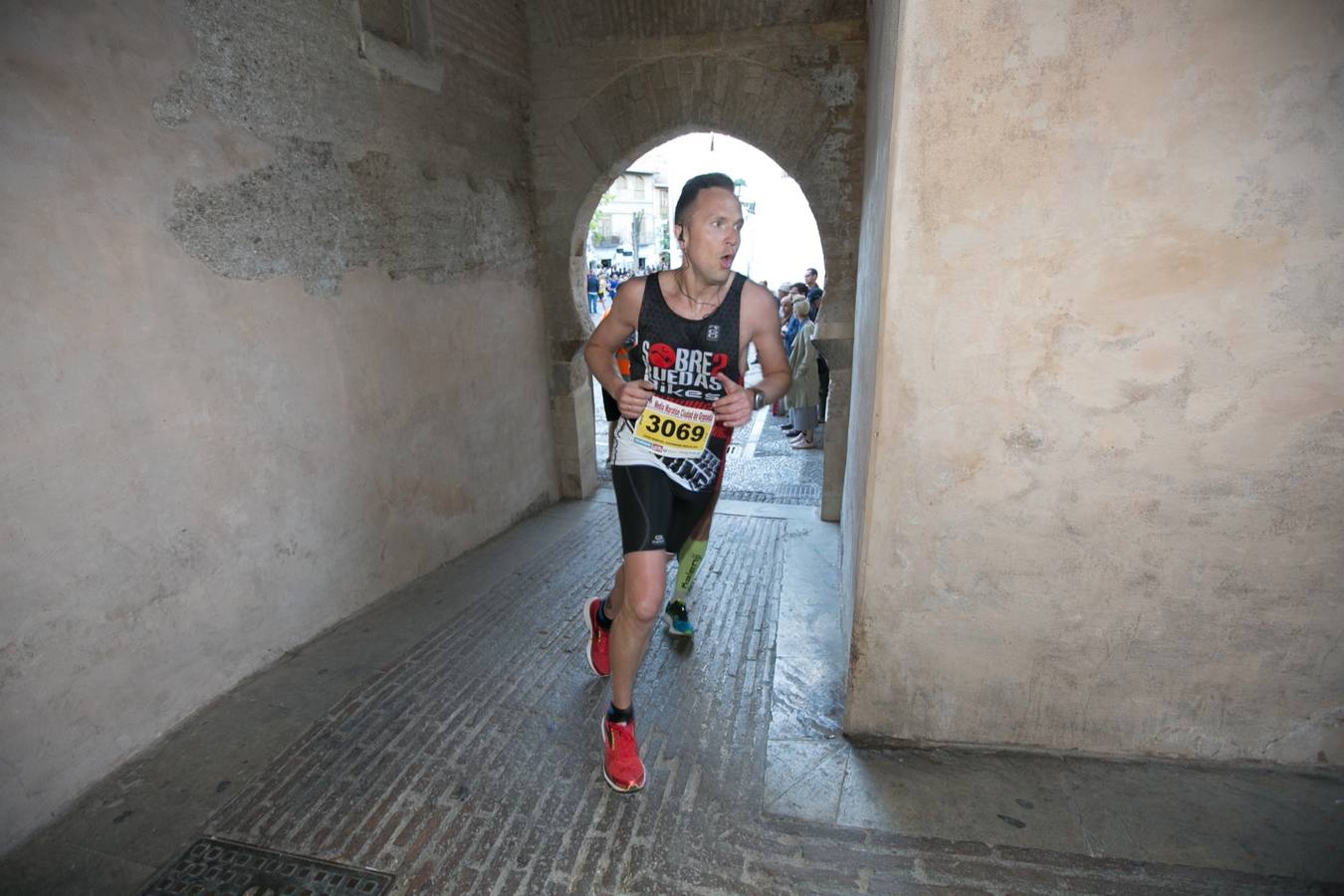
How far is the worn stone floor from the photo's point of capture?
6.44ft

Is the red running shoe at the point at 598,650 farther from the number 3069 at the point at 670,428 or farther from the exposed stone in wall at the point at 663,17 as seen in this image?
the exposed stone in wall at the point at 663,17

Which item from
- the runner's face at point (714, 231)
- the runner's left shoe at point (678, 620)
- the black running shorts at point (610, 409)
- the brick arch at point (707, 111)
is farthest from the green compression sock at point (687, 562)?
the brick arch at point (707, 111)

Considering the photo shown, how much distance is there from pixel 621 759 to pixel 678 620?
1086 mm

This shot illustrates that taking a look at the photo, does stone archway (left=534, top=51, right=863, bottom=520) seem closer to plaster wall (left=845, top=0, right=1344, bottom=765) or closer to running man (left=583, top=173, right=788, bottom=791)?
running man (left=583, top=173, right=788, bottom=791)

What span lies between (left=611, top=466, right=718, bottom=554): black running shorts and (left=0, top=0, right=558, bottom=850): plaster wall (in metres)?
1.81

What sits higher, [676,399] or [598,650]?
[676,399]

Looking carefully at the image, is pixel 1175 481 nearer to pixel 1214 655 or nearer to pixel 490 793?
pixel 1214 655

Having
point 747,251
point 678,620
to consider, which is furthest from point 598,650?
point 747,251

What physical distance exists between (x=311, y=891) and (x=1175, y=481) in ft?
9.48

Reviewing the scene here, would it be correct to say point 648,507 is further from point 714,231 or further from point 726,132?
point 726,132

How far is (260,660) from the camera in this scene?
3.08 metres

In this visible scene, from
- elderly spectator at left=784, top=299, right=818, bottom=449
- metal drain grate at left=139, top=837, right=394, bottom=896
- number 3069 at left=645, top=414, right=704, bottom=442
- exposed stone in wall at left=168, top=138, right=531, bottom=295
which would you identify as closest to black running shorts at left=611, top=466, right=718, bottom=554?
number 3069 at left=645, top=414, right=704, bottom=442

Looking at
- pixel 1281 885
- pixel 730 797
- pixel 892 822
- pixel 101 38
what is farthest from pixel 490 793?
pixel 101 38

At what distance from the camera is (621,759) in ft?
7.68
